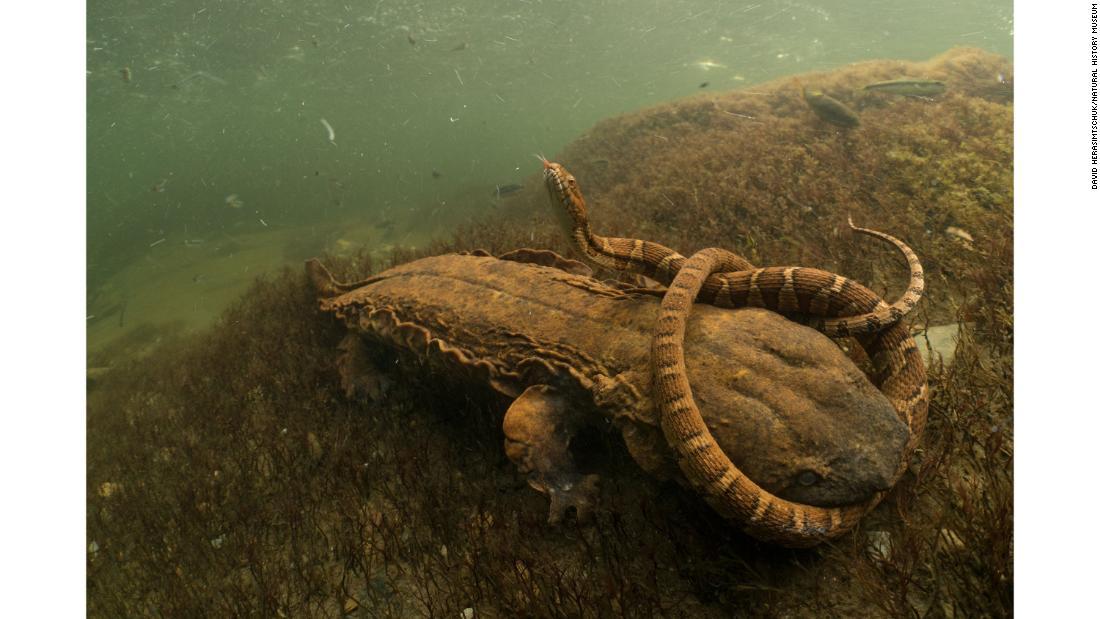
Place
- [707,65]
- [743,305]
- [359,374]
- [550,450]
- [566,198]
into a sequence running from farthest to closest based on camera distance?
[707,65]
[359,374]
[566,198]
[743,305]
[550,450]

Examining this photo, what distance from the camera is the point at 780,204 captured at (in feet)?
25.1

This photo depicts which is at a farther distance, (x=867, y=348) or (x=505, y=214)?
(x=505, y=214)

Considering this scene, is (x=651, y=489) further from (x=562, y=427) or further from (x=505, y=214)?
(x=505, y=214)

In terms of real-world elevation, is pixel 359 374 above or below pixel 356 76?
below

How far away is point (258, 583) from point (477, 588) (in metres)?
1.81

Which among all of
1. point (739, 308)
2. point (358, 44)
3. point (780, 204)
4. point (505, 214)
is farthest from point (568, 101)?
point (739, 308)

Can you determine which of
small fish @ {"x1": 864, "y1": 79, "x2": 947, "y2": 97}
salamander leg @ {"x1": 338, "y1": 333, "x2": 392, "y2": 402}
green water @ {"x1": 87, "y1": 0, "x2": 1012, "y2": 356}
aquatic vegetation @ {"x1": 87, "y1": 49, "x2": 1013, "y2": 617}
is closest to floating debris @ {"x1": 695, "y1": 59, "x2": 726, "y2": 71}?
green water @ {"x1": 87, "y1": 0, "x2": 1012, "y2": 356}

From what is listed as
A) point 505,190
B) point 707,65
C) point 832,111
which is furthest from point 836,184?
point 707,65

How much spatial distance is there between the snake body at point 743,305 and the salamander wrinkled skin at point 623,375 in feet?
0.45

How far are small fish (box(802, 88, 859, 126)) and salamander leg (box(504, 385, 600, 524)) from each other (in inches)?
399

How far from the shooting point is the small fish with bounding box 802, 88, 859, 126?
10.1 metres

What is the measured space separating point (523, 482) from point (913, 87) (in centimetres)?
1372

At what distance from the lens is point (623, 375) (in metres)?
3.06

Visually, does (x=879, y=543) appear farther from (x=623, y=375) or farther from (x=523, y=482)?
(x=523, y=482)
